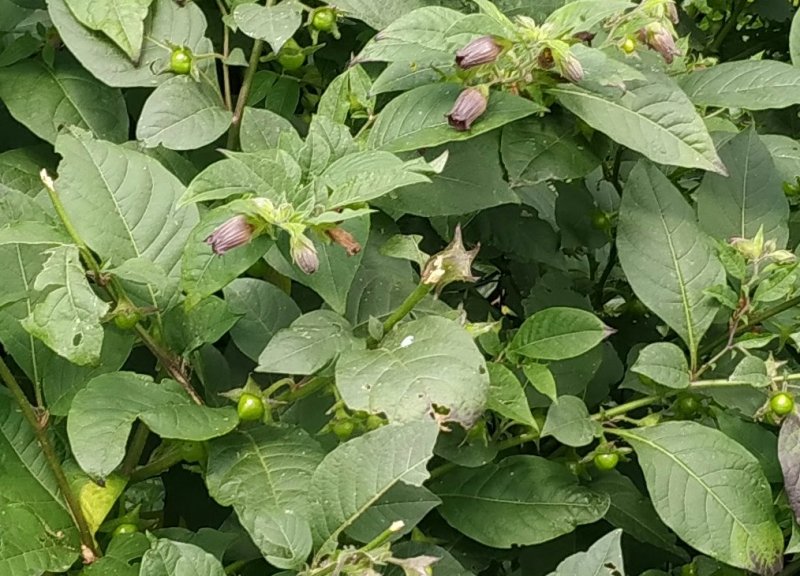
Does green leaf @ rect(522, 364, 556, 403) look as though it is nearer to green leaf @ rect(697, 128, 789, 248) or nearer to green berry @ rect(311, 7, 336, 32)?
green leaf @ rect(697, 128, 789, 248)

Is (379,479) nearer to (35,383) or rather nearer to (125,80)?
Result: (35,383)

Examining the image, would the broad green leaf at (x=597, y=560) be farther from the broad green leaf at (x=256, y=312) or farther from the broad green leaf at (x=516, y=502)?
the broad green leaf at (x=256, y=312)

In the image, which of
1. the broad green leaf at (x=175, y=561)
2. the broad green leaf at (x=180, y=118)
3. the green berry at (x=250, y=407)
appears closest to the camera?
the broad green leaf at (x=175, y=561)

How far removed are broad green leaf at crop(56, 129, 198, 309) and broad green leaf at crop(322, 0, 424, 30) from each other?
223 millimetres

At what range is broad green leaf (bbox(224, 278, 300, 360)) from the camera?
2.39 ft

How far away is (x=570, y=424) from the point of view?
29.2 inches

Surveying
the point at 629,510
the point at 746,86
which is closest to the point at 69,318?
the point at 629,510

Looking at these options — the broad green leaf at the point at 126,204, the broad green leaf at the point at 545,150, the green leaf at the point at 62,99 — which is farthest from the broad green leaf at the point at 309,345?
the green leaf at the point at 62,99

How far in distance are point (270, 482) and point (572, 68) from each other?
375 mm

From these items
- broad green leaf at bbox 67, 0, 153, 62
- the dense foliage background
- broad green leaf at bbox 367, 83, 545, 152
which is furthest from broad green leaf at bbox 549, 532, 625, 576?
broad green leaf at bbox 67, 0, 153, 62

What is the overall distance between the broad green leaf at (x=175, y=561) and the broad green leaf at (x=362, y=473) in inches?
2.9

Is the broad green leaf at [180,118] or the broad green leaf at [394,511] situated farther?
the broad green leaf at [180,118]

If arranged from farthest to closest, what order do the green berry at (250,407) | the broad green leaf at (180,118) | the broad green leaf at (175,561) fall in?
1. the broad green leaf at (180,118)
2. the green berry at (250,407)
3. the broad green leaf at (175,561)

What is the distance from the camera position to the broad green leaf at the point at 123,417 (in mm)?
613
